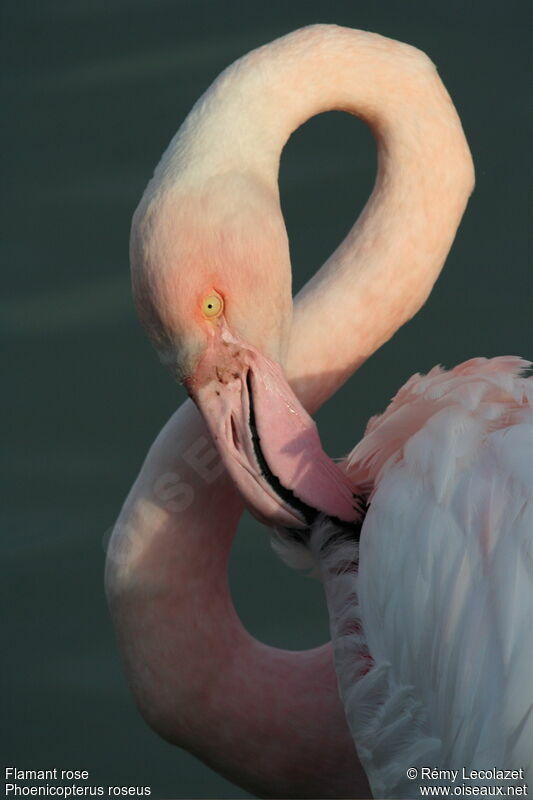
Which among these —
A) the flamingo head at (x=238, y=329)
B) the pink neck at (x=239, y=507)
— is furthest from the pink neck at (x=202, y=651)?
the flamingo head at (x=238, y=329)

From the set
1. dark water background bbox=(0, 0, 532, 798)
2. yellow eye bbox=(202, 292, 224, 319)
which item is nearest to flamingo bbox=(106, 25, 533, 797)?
yellow eye bbox=(202, 292, 224, 319)

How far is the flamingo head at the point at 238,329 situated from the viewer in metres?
2.74

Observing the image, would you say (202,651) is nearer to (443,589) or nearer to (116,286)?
(443,589)

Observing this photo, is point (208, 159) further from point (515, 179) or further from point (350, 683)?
point (515, 179)

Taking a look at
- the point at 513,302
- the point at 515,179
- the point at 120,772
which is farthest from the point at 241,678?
the point at 515,179

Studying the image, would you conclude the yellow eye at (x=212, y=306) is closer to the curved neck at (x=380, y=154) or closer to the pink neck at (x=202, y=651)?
the curved neck at (x=380, y=154)

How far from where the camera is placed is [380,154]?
317 cm

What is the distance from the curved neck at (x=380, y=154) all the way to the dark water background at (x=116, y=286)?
137 cm

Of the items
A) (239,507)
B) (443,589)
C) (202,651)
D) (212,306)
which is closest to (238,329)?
(212,306)

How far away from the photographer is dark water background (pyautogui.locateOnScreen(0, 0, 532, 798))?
4281 mm

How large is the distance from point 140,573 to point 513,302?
2184 mm

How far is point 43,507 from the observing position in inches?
181

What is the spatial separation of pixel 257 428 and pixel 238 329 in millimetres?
200

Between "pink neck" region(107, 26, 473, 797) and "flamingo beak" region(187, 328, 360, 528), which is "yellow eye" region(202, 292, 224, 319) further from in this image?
"pink neck" region(107, 26, 473, 797)
